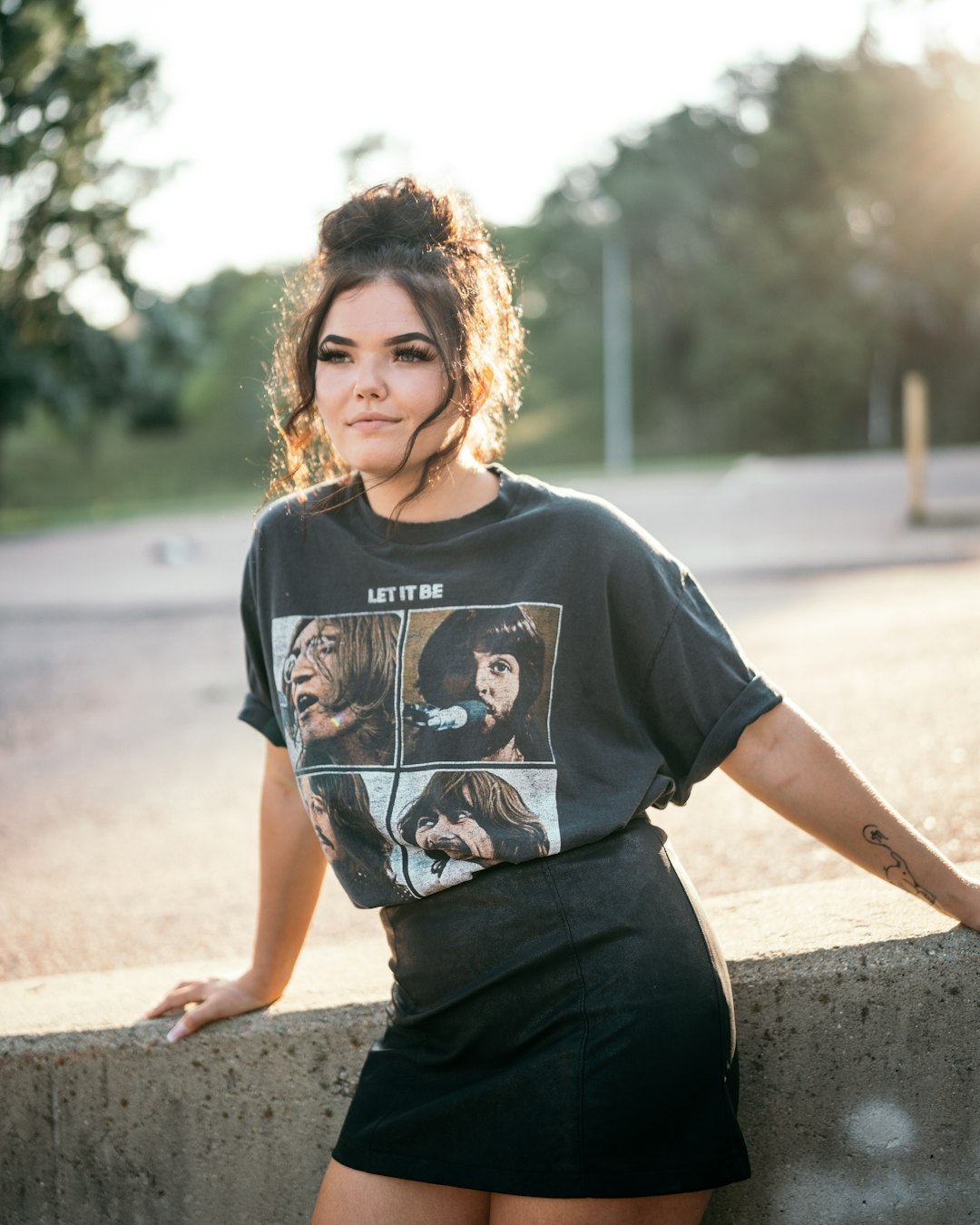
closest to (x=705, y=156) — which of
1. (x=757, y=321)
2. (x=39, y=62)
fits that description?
(x=757, y=321)

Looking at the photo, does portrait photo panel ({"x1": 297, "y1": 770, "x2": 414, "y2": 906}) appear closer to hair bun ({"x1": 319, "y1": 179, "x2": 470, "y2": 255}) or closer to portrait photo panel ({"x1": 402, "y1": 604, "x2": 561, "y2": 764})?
portrait photo panel ({"x1": 402, "y1": 604, "x2": 561, "y2": 764})

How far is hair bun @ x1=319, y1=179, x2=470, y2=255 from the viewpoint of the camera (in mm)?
1969

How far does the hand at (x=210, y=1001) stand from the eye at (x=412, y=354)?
1052 mm

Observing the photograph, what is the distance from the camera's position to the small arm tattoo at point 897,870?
1961 mm

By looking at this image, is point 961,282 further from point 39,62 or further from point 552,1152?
point 552,1152

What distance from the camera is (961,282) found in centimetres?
4534

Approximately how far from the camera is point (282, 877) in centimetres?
223

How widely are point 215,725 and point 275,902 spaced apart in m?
4.51

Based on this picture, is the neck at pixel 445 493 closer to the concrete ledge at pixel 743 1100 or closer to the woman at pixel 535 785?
the woman at pixel 535 785

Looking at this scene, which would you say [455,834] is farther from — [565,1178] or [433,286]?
[433,286]

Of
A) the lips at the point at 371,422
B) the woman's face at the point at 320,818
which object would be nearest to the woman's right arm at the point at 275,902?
the woman's face at the point at 320,818

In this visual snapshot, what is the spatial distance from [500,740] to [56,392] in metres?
30.3

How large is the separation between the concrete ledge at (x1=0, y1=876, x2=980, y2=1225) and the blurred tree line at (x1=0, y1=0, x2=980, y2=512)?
2623 centimetres

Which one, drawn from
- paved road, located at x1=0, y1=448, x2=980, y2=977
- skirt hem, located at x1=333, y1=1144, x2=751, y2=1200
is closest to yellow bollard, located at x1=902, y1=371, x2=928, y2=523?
paved road, located at x1=0, y1=448, x2=980, y2=977
